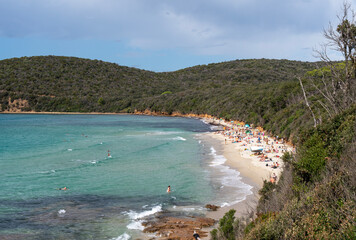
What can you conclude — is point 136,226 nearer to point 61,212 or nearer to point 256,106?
point 61,212

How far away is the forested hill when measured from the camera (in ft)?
325

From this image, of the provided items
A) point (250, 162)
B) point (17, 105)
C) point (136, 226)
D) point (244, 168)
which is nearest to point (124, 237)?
point (136, 226)

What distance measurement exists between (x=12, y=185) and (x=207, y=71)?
120 metres

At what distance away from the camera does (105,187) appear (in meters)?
21.7

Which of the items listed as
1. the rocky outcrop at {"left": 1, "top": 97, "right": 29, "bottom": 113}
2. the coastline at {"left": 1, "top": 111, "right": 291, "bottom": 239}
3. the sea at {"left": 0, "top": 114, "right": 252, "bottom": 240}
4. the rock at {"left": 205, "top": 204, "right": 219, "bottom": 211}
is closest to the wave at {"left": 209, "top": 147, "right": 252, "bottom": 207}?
the sea at {"left": 0, "top": 114, "right": 252, "bottom": 240}

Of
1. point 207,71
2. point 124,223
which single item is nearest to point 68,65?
point 207,71

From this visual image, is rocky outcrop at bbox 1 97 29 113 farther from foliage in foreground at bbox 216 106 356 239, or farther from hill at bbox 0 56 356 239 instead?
foliage in foreground at bbox 216 106 356 239

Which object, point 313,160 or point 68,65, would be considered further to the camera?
point 68,65

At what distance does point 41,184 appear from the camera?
74.5 feet

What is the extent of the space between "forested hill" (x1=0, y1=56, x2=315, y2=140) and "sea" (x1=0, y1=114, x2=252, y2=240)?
51.2 meters

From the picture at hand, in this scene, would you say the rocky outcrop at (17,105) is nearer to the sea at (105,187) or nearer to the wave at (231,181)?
the sea at (105,187)

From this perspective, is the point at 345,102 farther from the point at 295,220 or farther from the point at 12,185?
the point at 12,185

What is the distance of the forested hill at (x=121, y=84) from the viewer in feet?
325

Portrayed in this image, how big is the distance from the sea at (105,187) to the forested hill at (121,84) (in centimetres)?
5121
